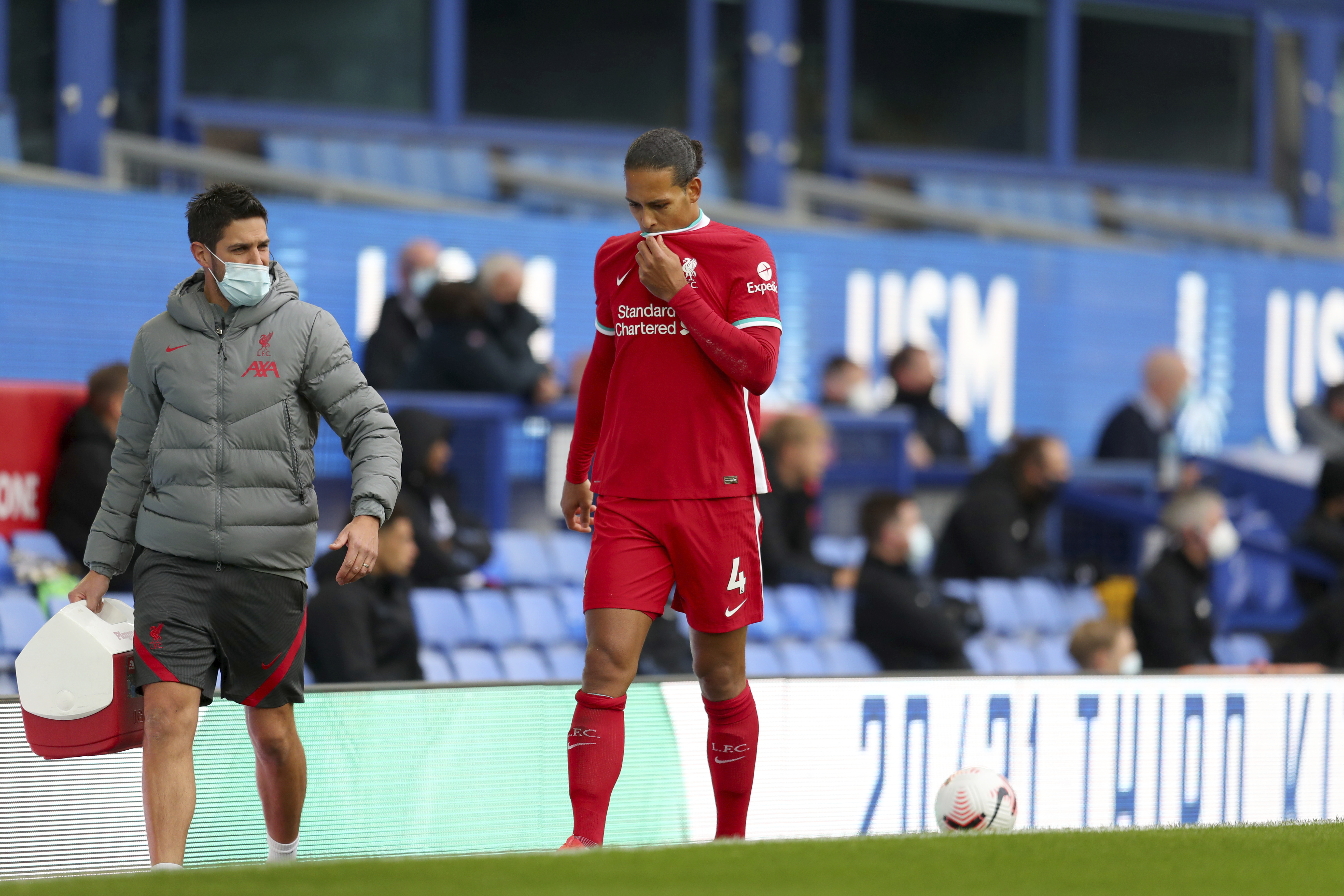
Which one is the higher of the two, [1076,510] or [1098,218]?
[1098,218]

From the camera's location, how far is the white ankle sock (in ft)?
14.6

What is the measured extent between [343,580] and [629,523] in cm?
69

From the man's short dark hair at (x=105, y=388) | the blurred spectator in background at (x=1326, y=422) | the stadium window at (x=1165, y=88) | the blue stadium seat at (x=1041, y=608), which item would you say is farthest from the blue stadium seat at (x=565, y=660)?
the stadium window at (x=1165, y=88)

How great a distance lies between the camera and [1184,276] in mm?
12742

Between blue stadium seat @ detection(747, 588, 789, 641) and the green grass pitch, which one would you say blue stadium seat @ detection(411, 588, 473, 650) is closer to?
blue stadium seat @ detection(747, 588, 789, 641)

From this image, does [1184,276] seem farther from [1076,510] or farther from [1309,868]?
[1309,868]

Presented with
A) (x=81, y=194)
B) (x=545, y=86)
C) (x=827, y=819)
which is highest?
(x=545, y=86)

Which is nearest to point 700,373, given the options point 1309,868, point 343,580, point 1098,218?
point 343,580

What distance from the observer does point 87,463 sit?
7152 mm

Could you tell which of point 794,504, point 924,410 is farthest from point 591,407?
point 924,410

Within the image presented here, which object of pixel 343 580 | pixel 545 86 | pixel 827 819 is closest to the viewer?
pixel 343 580

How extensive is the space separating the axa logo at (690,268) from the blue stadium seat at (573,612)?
3.84m

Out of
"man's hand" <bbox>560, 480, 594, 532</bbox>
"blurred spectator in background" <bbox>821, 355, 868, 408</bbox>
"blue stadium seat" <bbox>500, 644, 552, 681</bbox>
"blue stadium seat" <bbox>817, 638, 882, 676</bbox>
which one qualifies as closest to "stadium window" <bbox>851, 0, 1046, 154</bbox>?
"blurred spectator in background" <bbox>821, 355, 868, 408</bbox>

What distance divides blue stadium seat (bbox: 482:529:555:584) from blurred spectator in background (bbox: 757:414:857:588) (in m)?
1.03
